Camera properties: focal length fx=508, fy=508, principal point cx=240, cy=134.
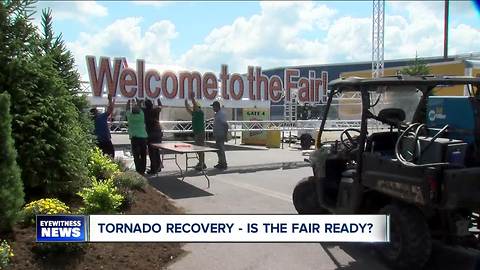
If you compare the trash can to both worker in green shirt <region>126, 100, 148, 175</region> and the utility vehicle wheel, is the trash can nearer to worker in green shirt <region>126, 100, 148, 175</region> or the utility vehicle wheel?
the utility vehicle wheel

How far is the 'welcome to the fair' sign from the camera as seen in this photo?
18.7 metres

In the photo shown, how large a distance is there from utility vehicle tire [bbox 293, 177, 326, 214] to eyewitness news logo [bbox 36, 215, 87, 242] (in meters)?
3.41

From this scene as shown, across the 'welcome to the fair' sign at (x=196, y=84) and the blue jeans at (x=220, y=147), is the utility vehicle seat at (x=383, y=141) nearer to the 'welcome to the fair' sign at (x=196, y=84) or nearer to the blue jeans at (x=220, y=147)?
the blue jeans at (x=220, y=147)

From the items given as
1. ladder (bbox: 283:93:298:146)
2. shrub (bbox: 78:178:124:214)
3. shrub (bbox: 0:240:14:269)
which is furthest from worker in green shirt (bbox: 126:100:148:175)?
ladder (bbox: 283:93:298:146)

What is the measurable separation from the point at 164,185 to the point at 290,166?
5.01m

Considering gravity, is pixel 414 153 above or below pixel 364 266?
above

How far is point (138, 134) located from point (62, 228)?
7055mm

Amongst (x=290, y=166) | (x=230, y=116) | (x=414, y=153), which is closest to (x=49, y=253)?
(x=414, y=153)

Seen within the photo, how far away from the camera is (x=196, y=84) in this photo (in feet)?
68.7

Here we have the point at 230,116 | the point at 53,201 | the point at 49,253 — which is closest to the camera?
the point at 49,253

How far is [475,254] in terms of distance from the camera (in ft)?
19.0

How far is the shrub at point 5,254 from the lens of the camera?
426 centimetres

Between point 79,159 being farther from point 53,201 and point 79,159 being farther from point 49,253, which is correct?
Answer: point 49,253

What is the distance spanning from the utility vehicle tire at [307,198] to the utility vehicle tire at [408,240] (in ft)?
6.32
